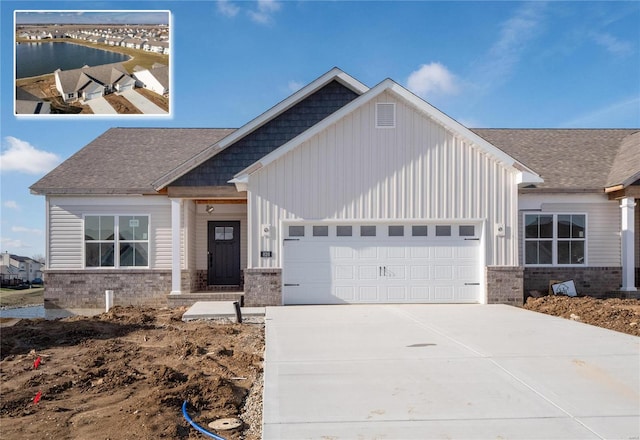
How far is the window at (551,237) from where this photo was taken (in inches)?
602

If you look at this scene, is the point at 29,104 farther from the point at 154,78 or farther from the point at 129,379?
the point at 129,379

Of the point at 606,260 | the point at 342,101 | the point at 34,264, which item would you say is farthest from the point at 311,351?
the point at 34,264

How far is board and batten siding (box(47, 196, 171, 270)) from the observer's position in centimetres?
1491

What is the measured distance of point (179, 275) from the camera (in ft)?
47.3

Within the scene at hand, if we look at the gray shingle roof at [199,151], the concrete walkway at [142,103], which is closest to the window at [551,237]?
the gray shingle roof at [199,151]

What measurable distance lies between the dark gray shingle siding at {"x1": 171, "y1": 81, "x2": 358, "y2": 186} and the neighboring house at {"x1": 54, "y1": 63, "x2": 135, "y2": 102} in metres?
6.06

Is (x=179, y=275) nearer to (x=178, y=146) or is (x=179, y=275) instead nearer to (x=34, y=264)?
(x=178, y=146)

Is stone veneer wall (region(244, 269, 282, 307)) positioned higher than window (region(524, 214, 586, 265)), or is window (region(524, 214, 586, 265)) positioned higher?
window (region(524, 214, 586, 265))

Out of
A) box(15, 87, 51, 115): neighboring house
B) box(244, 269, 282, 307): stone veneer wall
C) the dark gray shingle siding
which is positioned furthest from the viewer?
the dark gray shingle siding

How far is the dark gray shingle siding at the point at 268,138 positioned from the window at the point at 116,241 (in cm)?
226

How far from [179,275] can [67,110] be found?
25.8 ft

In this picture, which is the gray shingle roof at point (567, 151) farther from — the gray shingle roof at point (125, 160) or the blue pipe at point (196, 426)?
A: the blue pipe at point (196, 426)

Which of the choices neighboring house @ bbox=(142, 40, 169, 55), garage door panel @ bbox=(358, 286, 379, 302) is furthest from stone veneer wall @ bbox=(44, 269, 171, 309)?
neighboring house @ bbox=(142, 40, 169, 55)

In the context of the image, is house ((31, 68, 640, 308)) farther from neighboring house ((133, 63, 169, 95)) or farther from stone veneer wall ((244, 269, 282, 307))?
neighboring house ((133, 63, 169, 95))
